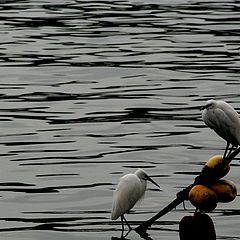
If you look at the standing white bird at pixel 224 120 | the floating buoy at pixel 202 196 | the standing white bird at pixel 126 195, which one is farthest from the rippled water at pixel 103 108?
the floating buoy at pixel 202 196

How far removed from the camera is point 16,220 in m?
12.7

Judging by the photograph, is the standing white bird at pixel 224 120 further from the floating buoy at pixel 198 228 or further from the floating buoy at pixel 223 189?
the floating buoy at pixel 198 228

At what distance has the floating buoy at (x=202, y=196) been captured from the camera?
28.4 feet

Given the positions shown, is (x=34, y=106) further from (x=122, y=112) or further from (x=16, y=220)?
(x=16, y=220)

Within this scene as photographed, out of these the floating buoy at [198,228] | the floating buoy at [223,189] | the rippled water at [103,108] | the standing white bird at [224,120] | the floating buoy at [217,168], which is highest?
the floating buoy at [217,168]

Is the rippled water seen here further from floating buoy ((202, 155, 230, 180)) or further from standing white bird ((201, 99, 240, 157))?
floating buoy ((202, 155, 230, 180))

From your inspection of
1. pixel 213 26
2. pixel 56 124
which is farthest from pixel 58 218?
pixel 213 26

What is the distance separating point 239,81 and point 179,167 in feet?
22.4

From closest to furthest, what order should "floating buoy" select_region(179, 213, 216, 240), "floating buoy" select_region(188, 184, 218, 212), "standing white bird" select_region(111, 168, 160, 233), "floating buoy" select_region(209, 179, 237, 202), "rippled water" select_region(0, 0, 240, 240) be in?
"floating buoy" select_region(179, 213, 216, 240) → "floating buoy" select_region(188, 184, 218, 212) → "floating buoy" select_region(209, 179, 237, 202) → "standing white bird" select_region(111, 168, 160, 233) → "rippled water" select_region(0, 0, 240, 240)

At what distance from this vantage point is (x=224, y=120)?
39.3 ft

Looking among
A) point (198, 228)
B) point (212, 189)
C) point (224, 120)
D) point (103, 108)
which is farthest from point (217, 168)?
point (103, 108)

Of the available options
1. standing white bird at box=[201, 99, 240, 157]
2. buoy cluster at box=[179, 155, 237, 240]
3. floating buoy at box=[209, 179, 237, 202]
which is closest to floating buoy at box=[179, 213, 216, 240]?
buoy cluster at box=[179, 155, 237, 240]

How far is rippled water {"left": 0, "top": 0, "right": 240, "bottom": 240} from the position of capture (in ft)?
43.6

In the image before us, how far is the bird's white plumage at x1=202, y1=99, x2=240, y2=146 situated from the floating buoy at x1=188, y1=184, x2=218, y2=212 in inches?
119
